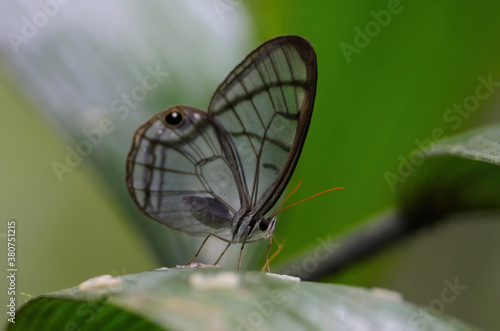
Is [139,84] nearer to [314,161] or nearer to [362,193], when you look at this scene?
[314,161]

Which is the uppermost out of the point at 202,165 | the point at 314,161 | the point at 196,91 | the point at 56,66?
the point at 56,66

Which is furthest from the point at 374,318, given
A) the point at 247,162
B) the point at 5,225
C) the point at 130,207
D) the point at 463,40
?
the point at 5,225
